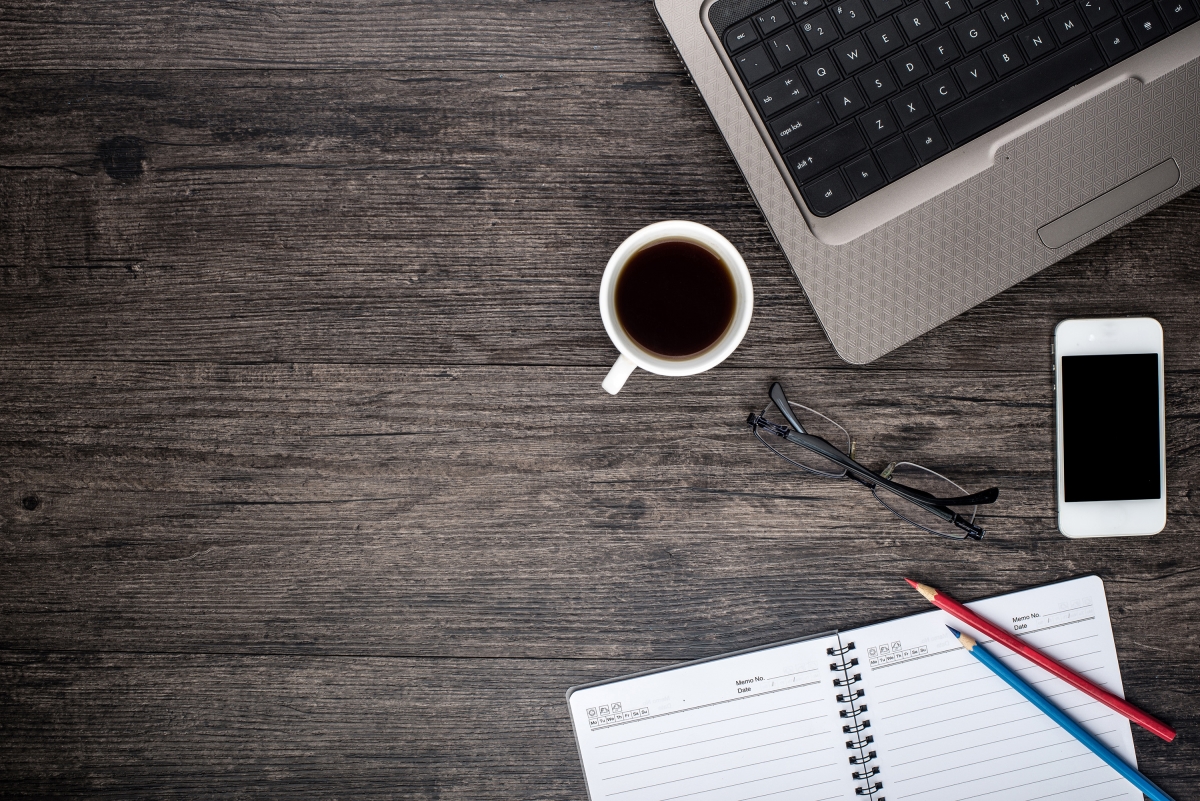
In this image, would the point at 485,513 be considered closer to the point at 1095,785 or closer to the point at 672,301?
the point at 672,301

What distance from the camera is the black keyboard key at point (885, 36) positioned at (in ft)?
2.21

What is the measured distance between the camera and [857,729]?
77cm

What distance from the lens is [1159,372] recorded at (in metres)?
0.76

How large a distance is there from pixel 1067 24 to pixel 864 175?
0.25 meters

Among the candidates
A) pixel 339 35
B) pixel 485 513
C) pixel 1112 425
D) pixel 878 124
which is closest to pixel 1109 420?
pixel 1112 425

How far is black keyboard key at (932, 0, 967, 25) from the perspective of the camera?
673 millimetres

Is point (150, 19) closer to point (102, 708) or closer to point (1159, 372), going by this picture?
point (102, 708)

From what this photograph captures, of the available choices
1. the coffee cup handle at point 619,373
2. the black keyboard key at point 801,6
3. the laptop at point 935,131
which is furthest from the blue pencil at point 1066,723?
the black keyboard key at point 801,6

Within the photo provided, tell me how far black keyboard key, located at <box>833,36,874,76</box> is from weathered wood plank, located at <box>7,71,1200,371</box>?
5.8 inches

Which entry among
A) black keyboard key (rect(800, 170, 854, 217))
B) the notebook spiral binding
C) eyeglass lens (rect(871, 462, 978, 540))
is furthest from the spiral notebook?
black keyboard key (rect(800, 170, 854, 217))

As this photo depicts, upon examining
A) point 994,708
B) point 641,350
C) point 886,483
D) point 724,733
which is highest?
point 641,350

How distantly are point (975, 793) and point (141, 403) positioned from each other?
1.06 m

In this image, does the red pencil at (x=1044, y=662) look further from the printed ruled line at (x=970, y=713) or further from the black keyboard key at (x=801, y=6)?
A: the black keyboard key at (x=801, y=6)

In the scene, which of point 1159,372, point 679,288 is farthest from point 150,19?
point 1159,372
